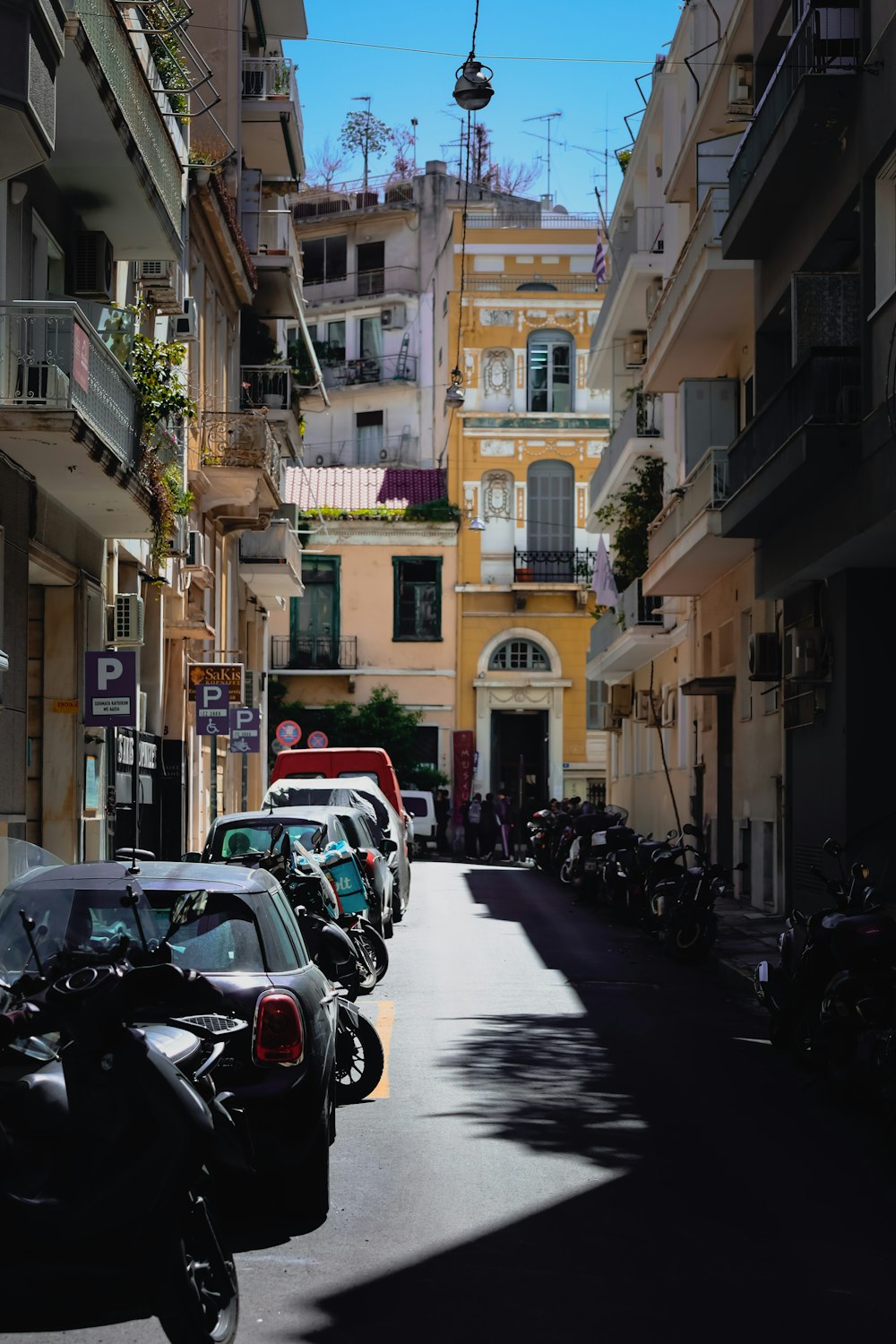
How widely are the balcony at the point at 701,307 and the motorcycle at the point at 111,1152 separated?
58.3 ft

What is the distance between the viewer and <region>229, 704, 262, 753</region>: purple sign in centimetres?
2867

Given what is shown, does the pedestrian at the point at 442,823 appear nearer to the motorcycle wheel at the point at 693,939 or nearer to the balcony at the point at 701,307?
the balcony at the point at 701,307

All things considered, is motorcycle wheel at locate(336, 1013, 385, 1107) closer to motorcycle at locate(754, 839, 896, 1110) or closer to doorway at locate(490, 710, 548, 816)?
motorcycle at locate(754, 839, 896, 1110)

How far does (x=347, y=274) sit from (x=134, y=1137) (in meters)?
58.4

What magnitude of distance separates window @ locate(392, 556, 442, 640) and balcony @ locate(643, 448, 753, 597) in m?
23.4

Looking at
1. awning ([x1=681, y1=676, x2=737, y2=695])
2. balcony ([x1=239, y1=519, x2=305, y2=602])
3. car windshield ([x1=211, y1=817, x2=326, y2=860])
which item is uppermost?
balcony ([x1=239, y1=519, x2=305, y2=602])

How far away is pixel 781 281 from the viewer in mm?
19469

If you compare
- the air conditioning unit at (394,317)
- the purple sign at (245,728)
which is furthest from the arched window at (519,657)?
the purple sign at (245,728)

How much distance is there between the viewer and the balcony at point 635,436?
33562 millimetres

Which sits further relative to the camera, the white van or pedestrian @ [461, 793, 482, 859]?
the white van

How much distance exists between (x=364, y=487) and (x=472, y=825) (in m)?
15.4

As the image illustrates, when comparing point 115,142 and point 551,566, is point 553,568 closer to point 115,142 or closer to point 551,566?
point 551,566

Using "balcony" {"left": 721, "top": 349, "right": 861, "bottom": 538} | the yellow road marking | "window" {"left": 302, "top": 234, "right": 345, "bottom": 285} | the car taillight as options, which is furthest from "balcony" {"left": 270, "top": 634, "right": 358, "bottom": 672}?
the car taillight

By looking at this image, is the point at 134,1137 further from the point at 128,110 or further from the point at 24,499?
the point at 128,110
